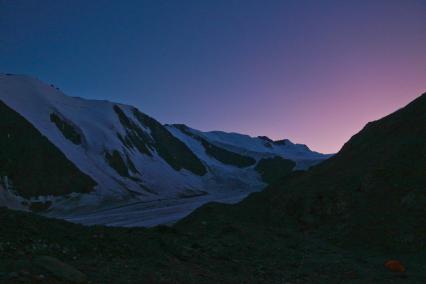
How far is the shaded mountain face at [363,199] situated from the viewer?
20.9 metres

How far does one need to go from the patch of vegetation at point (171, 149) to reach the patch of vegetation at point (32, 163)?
3989 cm

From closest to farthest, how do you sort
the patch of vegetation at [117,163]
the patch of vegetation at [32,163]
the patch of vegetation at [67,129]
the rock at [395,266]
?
the rock at [395,266], the patch of vegetation at [32,163], the patch of vegetation at [117,163], the patch of vegetation at [67,129]

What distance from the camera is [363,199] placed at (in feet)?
79.2

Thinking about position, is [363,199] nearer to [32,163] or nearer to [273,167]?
[32,163]

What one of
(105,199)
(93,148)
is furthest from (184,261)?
(93,148)

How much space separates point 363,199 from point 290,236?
5066mm

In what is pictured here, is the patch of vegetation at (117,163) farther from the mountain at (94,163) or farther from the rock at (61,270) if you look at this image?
the rock at (61,270)

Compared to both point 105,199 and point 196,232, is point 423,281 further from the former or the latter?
point 105,199

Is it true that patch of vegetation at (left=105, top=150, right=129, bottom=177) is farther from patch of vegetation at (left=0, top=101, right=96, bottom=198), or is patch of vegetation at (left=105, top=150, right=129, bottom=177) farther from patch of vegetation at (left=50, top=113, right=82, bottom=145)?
patch of vegetation at (left=0, top=101, right=96, bottom=198)

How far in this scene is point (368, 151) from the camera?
3116cm

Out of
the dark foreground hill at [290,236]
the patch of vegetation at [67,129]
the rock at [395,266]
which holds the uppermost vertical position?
the patch of vegetation at [67,129]

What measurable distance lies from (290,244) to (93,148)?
81.7 m

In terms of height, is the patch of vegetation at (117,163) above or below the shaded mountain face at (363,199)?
above

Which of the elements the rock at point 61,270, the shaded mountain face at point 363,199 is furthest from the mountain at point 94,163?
the rock at point 61,270
